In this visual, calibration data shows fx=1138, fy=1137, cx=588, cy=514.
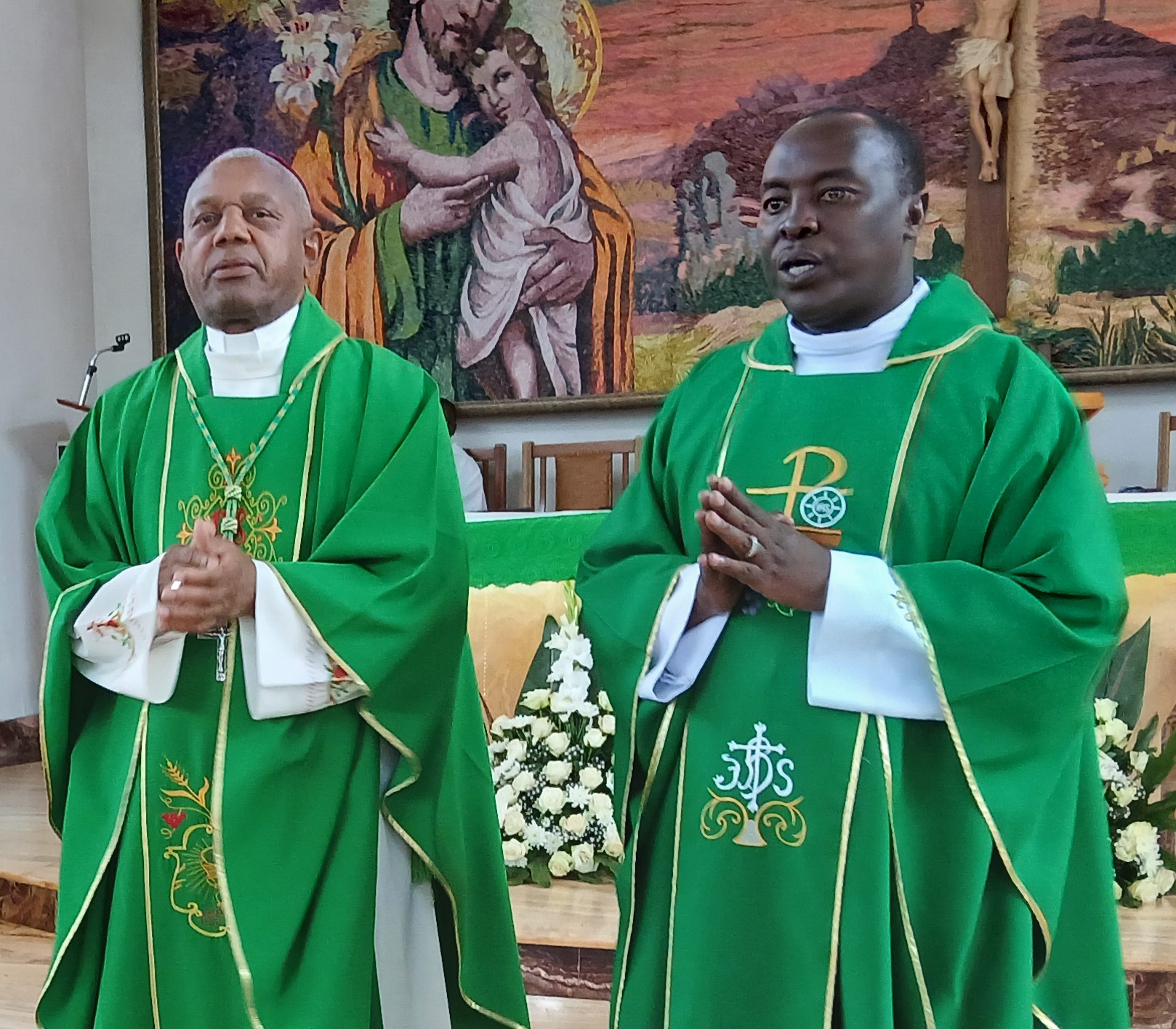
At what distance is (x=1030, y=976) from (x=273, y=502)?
1.39 metres

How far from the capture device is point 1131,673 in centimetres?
335

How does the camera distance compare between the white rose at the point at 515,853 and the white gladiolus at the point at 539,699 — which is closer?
the white rose at the point at 515,853

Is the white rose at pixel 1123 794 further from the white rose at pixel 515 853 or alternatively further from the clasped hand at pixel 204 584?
the clasped hand at pixel 204 584

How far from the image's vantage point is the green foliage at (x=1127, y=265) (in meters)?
5.40

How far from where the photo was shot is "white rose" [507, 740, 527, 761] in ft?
11.7

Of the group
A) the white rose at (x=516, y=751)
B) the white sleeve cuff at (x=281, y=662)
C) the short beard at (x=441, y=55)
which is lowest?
the white rose at (x=516, y=751)

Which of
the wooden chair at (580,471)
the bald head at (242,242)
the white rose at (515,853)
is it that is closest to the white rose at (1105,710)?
the white rose at (515,853)

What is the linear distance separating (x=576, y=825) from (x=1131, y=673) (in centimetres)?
170

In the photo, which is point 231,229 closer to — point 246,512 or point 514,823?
point 246,512

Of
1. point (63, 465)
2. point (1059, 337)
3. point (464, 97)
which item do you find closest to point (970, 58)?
point (1059, 337)

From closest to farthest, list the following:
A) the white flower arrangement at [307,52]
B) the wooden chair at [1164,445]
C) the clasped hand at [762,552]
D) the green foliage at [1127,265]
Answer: the clasped hand at [762,552], the wooden chair at [1164,445], the green foliage at [1127,265], the white flower arrangement at [307,52]

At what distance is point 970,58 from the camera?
556 centimetres

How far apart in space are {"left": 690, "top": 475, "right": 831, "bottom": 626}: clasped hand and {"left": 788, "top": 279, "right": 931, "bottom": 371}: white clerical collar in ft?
1.03

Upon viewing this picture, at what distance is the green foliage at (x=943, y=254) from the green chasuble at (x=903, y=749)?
13.9 feet
